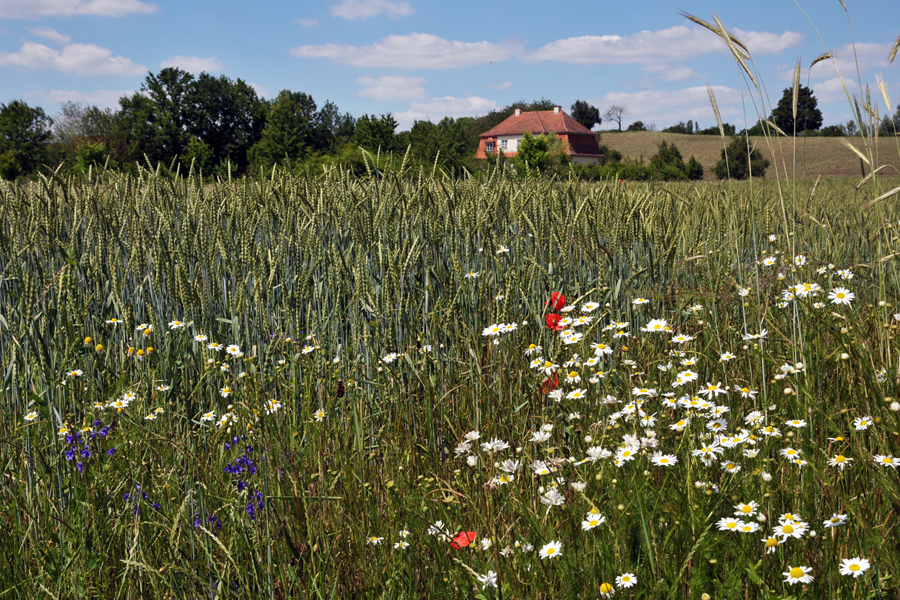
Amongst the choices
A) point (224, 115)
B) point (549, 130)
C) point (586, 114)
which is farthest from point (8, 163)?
point (586, 114)

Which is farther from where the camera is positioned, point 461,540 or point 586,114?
point 586,114

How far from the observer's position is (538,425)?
2.27 metres

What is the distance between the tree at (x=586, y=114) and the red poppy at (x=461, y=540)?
10790 centimetres

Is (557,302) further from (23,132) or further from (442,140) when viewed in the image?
(23,132)

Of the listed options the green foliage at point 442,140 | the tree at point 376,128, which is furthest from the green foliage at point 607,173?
the tree at point 376,128

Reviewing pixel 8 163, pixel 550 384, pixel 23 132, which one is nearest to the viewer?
pixel 550 384

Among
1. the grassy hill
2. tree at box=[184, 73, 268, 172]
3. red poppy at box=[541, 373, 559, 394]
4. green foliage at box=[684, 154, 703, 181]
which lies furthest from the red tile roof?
red poppy at box=[541, 373, 559, 394]

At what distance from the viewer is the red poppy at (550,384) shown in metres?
2.13

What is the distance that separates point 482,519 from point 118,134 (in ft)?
217

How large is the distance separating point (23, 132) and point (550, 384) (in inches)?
2945

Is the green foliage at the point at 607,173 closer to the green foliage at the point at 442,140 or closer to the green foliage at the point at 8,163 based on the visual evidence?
the green foliage at the point at 442,140

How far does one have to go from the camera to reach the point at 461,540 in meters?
1.44

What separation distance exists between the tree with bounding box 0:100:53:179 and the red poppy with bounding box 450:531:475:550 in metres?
65.2

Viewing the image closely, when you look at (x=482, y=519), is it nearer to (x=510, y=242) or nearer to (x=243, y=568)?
(x=243, y=568)
